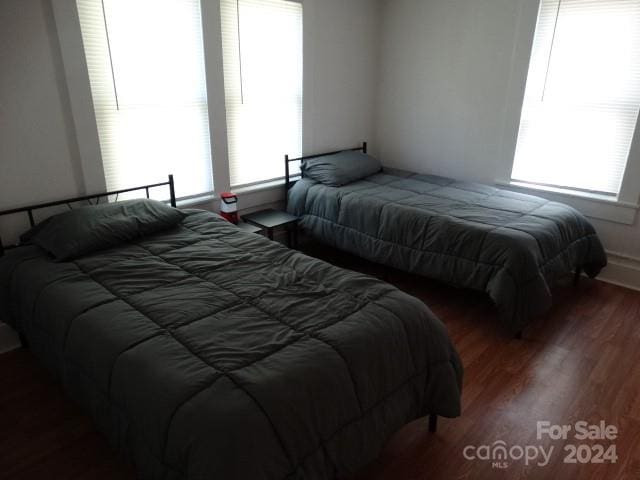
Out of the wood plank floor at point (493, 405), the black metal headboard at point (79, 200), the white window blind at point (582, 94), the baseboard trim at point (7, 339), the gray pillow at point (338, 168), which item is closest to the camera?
the wood plank floor at point (493, 405)

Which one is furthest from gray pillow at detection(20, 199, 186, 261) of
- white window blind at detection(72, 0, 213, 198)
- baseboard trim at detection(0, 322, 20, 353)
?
baseboard trim at detection(0, 322, 20, 353)

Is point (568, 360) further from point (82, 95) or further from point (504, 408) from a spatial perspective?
point (82, 95)

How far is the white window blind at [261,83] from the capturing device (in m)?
3.32

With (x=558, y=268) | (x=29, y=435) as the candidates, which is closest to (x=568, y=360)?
(x=558, y=268)

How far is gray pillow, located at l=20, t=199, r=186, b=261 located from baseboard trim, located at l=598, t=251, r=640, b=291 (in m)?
3.26

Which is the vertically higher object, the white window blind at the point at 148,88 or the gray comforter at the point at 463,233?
the white window blind at the point at 148,88

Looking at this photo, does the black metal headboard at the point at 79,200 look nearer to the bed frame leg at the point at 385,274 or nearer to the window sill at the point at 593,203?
the bed frame leg at the point at 385,274

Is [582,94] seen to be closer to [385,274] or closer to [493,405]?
[385,274]

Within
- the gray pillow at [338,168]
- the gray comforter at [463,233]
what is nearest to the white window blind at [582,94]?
the gray comforter at [463,233]

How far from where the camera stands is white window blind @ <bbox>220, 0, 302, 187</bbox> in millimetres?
Answer: 3324

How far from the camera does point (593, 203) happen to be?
11.3ft

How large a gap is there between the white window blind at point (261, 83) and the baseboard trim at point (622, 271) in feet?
9.06

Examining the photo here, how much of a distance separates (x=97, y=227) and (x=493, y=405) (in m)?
2.24

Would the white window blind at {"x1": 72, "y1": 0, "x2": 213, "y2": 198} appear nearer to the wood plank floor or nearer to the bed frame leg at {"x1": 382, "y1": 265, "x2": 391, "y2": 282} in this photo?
the wood plank floor
